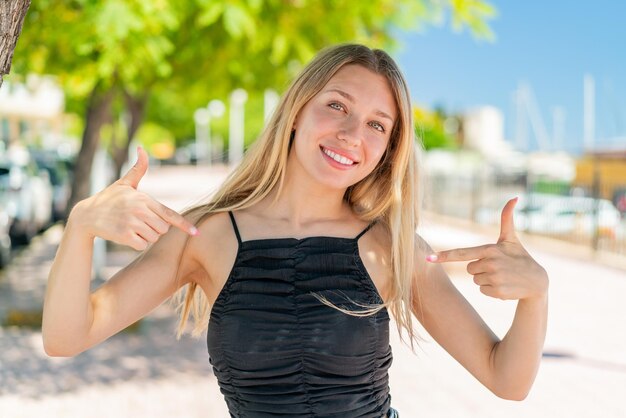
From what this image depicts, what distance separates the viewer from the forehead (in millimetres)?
2141

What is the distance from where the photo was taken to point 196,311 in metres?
2.35

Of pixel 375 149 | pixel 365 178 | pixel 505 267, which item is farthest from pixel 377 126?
pixel 505 267

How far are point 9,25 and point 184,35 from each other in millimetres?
6141

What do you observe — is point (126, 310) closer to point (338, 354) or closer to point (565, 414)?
point (338, 354)

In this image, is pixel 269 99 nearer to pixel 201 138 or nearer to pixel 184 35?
pixel 184 35

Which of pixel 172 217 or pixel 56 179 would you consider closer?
pixel 172 217

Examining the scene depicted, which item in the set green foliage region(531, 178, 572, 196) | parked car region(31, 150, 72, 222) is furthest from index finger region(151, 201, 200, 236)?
green foliage region(531, 178, 572, 196)

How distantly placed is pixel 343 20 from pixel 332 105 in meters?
5.35

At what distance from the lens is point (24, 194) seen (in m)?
13.0

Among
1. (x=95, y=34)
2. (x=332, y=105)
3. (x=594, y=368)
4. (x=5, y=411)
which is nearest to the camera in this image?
(x=332, y=105)

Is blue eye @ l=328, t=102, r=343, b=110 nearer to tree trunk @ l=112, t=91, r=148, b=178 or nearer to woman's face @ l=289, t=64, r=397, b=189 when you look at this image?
A: woman's face @ l=289, t=64, r=397, b=189

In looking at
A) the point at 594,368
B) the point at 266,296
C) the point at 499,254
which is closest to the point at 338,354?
the point at 266,296

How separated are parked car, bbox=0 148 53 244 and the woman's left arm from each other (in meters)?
11.1

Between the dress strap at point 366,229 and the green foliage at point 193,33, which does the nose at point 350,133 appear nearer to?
the dress strap at point 366,229
